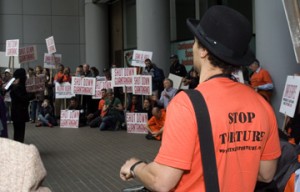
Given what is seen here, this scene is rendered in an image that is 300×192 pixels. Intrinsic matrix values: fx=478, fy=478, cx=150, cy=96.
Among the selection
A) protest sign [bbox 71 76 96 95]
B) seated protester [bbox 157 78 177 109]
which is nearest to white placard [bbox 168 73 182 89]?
seated protester [bbox 157 78 177 109]

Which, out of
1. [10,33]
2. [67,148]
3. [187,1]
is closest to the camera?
[67,148]

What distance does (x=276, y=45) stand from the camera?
978cm

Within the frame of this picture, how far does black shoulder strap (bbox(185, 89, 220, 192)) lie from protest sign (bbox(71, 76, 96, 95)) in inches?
573

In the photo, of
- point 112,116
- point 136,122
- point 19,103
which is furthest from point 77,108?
point 19,103

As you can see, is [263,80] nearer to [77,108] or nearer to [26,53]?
[77,108]

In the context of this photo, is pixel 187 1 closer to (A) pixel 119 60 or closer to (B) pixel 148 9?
(B) pixel 148 9

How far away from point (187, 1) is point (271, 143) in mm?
16982

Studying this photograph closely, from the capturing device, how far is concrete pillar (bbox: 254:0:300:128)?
31.7 feet

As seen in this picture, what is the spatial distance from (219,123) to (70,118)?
14699 millimetres

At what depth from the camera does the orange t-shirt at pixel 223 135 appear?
1874mm

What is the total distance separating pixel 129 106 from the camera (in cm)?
1489

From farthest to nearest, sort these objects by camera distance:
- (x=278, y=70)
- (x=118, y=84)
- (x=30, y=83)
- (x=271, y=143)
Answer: (x=30, y=83) < (x=118, y=84) < (x=278, y=70) < (x=271, y=143)

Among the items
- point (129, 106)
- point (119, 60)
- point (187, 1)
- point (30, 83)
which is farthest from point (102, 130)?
point (119, 60)

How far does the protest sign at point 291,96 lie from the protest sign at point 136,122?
6.59 metres
